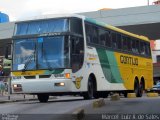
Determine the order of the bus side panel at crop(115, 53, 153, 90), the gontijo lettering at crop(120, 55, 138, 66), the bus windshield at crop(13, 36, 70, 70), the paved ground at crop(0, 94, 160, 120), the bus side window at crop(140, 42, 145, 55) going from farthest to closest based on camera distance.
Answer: the bus side window at crop(140, 42, 145, 55) < the bus side panel at crop(115, 53, 153, 90) < the gontijo lettering at crop(120, 55, 138, 66) < the bus windshield at crop(13, 36, 70, 70) < the paved ground at crop(0, 94, 160, 120)

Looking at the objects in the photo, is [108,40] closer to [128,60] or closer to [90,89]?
[128,60]

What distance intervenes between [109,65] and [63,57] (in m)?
4.79

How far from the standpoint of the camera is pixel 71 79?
47.8 feet

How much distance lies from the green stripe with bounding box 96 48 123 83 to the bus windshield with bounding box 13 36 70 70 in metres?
3.18

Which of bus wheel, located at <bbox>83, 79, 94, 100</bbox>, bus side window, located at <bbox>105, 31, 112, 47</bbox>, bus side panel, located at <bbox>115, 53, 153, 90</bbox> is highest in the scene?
bus side window, located at <bbox>105, 31, 112, 47</bbox>

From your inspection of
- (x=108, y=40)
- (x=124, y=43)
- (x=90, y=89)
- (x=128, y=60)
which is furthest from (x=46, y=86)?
(x=128, y=60)

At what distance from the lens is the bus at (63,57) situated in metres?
14.1

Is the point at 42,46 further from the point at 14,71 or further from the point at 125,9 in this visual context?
the point at 125,9

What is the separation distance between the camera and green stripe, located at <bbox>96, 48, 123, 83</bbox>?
58.5 ft

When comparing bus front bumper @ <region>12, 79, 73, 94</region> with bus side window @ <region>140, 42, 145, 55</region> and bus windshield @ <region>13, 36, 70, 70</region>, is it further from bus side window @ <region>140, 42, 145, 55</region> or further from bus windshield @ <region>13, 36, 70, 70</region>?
bus side window @ <region>140, 42, 145, 55</region>

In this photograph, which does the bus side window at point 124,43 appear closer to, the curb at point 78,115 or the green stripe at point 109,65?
the green stripe at point 109,65

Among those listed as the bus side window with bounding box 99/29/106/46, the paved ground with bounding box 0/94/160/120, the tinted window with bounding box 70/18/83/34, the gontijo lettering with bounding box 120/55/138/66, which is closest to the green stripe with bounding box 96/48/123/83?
the bus side window with bounding box 99/29/106/46

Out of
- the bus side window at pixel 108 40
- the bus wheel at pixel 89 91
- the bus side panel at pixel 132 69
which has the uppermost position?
the bus side window at pixel 108 40

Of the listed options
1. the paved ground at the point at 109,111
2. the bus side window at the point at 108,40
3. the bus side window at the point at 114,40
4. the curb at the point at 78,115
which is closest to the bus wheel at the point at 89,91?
the bus side window at the point at 108,40
